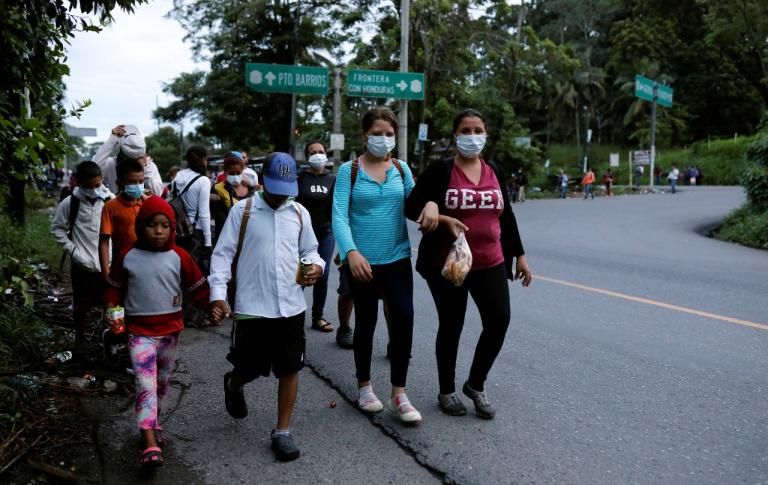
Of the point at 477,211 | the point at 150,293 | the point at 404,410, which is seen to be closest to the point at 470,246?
the point at 477,211

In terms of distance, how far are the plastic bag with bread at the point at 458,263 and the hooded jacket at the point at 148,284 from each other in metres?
1.38

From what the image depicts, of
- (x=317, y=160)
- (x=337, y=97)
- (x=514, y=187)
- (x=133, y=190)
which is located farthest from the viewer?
(x=514, y=187)

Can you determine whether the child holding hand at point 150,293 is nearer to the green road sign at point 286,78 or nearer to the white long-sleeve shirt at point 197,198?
the white long-sleeve shirt at point 197,198

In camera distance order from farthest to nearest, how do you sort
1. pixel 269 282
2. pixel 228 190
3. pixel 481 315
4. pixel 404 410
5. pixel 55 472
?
pixel 228 190
pixel 481 315
pixel 404 410
pixel 269 282
pixel 55 472

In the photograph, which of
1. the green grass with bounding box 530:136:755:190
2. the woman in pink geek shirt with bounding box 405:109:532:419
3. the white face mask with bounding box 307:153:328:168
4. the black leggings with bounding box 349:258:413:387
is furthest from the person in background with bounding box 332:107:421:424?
the green grass with bounding box 530:136:755:190

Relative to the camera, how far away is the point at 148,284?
356cm

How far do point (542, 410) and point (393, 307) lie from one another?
1179 mm

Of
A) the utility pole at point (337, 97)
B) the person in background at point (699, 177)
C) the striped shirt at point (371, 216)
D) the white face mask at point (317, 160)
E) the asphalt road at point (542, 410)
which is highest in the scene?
the utility pole at point (337, 97)

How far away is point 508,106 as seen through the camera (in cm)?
3425

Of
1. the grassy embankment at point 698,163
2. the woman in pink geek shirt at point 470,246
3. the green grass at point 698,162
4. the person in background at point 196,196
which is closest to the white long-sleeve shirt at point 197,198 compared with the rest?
the person in background at point 196,196

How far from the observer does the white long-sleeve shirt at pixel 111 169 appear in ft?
17.9

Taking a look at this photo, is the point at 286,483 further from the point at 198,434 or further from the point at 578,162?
the point at 578,162

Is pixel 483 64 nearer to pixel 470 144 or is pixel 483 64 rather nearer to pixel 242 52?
pixel 242 52

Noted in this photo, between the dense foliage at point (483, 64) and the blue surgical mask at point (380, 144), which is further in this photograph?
the dense foliage at point (483, 64)
